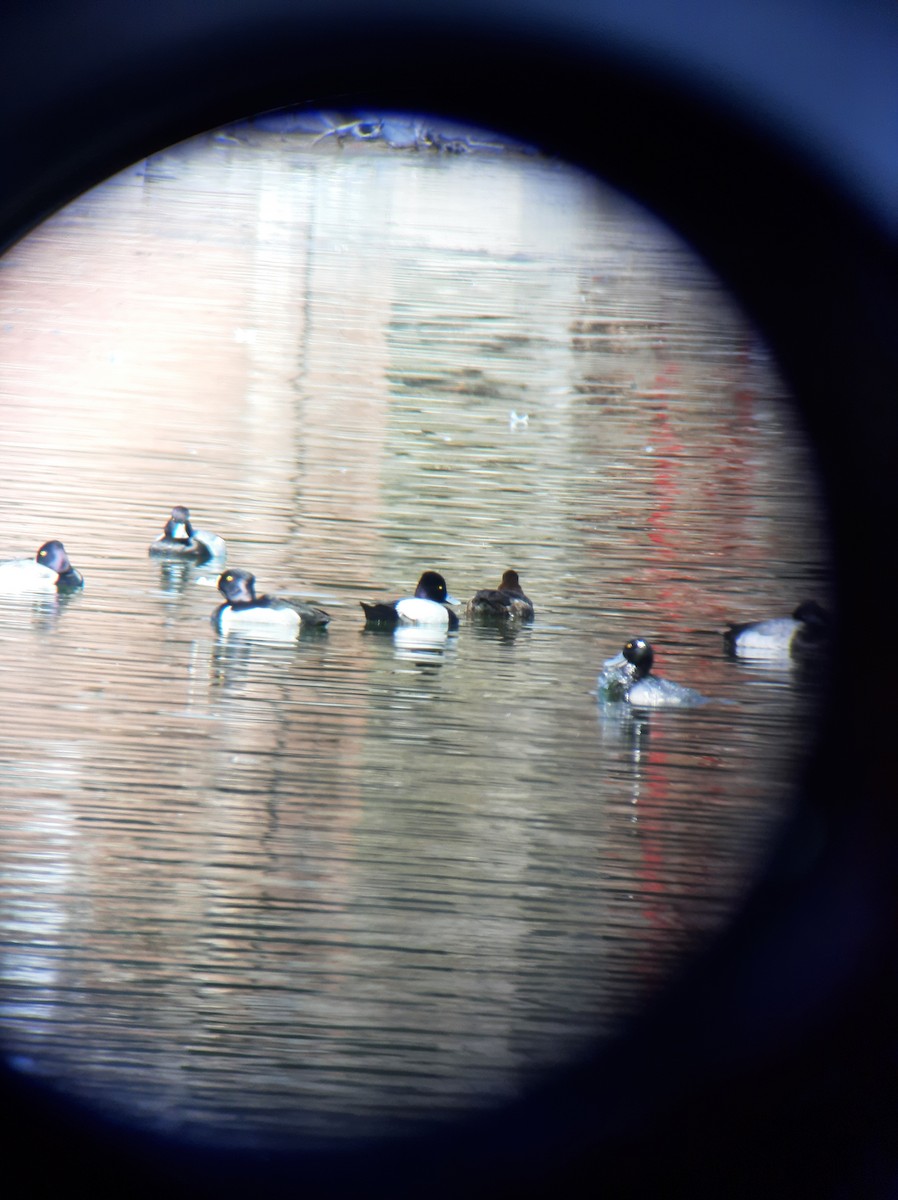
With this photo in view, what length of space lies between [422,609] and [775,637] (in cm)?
49

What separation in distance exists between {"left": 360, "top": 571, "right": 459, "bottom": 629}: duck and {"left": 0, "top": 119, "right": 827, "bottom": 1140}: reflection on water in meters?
0.03

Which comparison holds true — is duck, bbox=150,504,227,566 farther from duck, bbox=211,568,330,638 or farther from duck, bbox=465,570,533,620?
duck, bbox=465,570,533,620

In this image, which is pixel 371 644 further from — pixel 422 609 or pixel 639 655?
pixel 639 655

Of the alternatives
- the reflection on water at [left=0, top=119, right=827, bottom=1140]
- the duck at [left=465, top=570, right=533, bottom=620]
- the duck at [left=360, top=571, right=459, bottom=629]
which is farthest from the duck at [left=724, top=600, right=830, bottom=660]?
the duck at [left=360, top=571, right=459, bottom=629]

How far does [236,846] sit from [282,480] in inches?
28.7

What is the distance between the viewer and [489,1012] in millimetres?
1004

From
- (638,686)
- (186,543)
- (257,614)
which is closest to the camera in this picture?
(638,686)

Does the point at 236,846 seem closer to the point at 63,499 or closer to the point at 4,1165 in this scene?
the point at 4,1165

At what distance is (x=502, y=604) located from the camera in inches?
61.6

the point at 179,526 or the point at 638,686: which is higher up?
the point at 179,526

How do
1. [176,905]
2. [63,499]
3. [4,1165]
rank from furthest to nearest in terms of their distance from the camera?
[63,499] → [176,905] → [4,1165]

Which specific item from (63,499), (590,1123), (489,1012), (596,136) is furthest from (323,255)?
(590,1123)

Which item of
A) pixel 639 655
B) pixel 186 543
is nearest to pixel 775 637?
pixel 639 655

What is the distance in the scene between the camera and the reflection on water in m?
1.01
